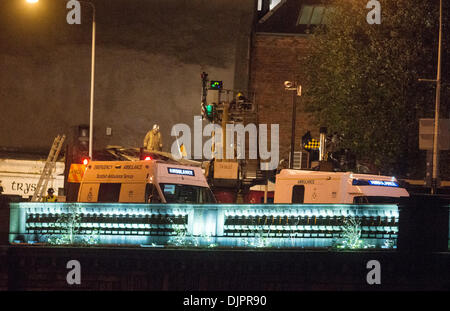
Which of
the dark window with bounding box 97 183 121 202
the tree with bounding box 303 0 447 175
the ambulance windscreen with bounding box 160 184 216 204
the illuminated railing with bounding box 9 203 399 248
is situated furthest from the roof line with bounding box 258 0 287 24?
the illuminated railing with bounding box 9 203 399 248

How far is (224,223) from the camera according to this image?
1658cm

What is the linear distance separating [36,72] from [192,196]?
71.9ft

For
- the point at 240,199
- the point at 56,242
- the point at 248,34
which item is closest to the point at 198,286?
the point at 56,242

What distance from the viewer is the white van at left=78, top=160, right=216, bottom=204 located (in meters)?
24.0

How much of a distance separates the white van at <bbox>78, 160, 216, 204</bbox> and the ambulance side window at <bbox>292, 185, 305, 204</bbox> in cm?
227

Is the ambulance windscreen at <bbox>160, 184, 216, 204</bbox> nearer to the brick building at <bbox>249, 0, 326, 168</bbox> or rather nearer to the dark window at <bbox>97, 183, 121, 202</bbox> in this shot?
the dark window at <bbox>97, 183, 121, 202</bbox>

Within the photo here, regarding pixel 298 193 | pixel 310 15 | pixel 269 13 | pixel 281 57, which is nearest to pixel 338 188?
pixel 298 193

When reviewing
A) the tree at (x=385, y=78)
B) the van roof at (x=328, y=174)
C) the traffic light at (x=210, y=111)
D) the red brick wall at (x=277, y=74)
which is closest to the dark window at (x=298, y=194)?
the van roof at (x=328, y=174)

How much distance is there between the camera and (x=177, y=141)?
43.4 meters

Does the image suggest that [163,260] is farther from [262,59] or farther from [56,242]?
[262,59]

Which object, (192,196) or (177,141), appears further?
(177,141)

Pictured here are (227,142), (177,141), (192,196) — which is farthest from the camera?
(177,141)

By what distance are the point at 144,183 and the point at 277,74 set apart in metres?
23.4
